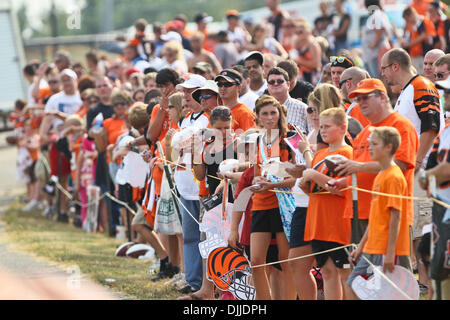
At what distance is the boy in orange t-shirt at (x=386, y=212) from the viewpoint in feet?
17.5

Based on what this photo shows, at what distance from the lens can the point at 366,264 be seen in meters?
5.54

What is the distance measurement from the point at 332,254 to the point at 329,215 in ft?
0.98

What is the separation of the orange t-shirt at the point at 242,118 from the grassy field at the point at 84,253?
197cm

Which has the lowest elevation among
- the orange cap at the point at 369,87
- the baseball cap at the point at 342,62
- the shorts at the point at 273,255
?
the shorts at the point at 273,255

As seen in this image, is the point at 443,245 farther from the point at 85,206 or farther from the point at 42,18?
the point at 42,18

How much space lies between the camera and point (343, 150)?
19.8 ft

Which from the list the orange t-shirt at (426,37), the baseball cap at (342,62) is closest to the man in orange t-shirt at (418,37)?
the orange t-shirt at (426,37)

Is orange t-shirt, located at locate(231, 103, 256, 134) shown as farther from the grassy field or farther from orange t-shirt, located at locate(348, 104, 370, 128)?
the grassy field

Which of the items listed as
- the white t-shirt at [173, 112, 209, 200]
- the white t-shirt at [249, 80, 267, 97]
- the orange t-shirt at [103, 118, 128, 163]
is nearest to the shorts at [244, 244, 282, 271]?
the white t-shirt at [173, 112, 209, 200]

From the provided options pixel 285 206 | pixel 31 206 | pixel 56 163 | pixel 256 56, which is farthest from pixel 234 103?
pixel 31 206

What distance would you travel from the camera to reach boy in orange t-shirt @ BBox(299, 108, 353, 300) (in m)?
5.99

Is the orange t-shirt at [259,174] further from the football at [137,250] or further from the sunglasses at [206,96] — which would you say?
the football at [137,250]

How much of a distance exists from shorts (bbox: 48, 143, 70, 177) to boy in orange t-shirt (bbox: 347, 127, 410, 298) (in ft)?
35.2
